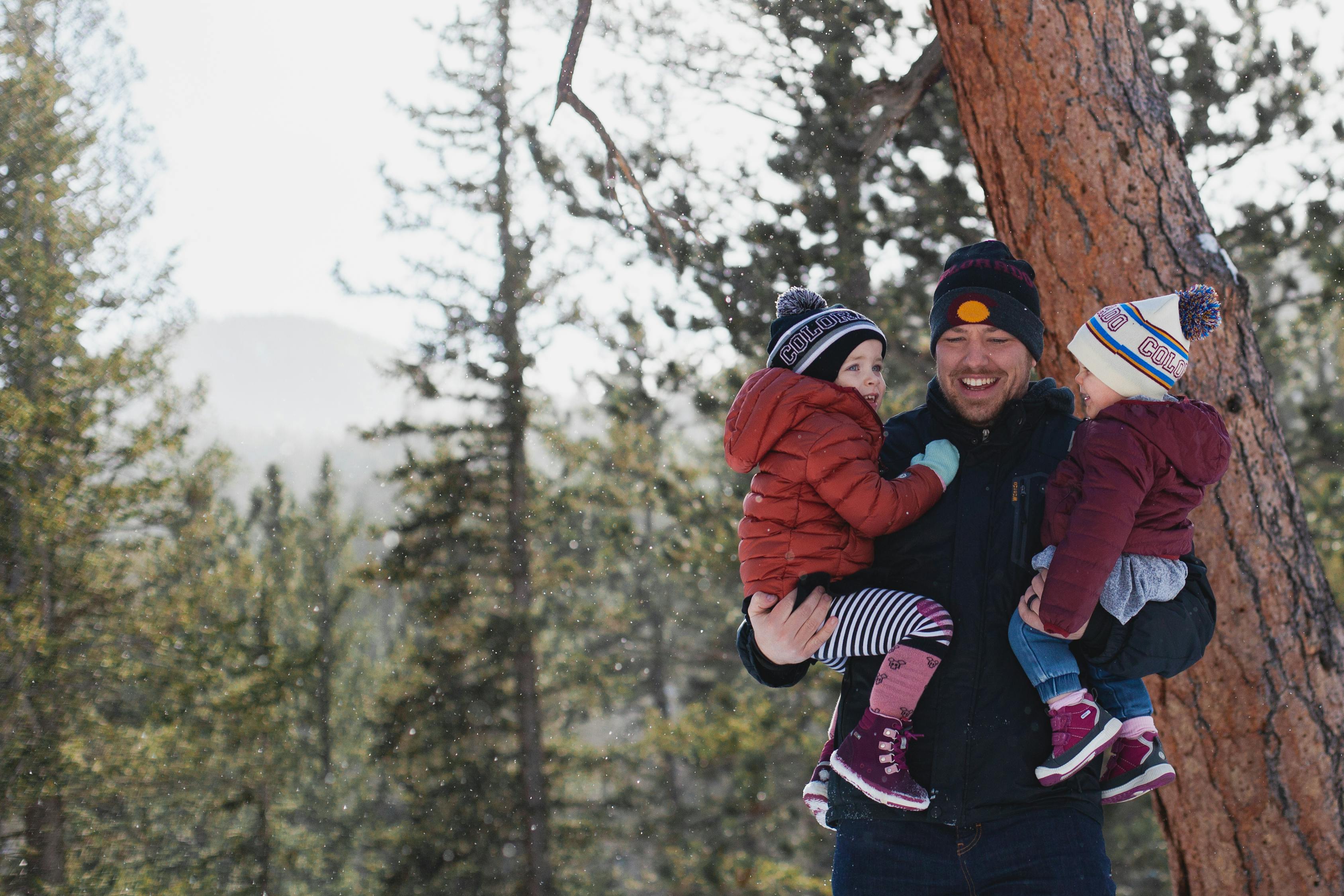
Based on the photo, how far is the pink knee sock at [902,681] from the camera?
1870 millimetres

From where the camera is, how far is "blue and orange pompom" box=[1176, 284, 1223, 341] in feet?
6.23

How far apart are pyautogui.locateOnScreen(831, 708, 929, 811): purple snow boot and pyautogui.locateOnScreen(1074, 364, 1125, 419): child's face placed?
2.58 feet

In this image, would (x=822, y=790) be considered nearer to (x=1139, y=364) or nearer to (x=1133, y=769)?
(x=1133, y=769)

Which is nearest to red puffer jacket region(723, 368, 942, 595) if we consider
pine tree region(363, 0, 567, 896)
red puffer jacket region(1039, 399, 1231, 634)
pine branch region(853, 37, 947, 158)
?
red puffer jacket region(1039, 399, 1231, 634)

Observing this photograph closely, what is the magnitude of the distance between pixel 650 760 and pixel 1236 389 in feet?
54.5

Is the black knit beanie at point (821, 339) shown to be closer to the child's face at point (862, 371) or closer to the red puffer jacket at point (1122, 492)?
the child's face at point (862, 371)

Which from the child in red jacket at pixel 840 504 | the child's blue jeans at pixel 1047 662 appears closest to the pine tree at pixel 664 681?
the child in red jacket at pixel 840 504

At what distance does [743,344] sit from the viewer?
7195 millimetres

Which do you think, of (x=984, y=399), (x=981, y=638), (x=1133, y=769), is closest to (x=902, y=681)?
(x=981, y=638)

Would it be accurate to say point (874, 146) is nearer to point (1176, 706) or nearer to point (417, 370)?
point (1176, 706)

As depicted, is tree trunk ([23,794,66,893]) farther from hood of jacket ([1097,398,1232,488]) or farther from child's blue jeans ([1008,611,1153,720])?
hood of jacket ([1097,398,1232,488])

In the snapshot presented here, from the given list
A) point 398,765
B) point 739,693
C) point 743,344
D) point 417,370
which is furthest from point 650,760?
point 743,344

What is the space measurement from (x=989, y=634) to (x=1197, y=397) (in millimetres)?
1358

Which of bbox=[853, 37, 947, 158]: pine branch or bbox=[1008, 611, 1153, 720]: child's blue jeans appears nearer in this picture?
bbox=[1008, 611, 1153, 720]: child's blue jeans
